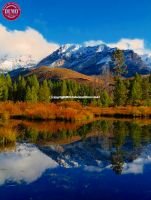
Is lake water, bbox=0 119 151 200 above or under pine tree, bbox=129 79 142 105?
under

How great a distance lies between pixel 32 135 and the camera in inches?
1505

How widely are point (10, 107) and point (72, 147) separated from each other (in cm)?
3907

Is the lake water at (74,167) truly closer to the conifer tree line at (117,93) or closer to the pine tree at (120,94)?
the pine tree at (120,94)

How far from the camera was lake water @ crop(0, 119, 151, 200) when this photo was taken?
17109 mm

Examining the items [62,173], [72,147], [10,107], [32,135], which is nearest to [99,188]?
[62,173]

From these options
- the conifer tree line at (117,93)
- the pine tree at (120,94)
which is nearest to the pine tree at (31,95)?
the conifer tree line at (117,93)

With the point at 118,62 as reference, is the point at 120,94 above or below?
below

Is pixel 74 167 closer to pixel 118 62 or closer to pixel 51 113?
pixel 51 113

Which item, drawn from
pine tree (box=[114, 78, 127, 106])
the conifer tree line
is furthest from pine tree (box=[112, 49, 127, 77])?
pine tree (box=[114, 78, 127, 106])

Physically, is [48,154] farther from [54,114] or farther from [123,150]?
[54,114]

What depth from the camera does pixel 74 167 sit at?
901 inches

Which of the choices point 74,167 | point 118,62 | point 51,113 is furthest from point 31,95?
point 74,167

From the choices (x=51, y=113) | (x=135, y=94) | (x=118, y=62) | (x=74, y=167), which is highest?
(x=118, y=62)

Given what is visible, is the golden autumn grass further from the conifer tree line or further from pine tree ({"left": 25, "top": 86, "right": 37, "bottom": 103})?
pine tree ({"left": 25, "top": 86, "right": 37, "bottom": 103})
